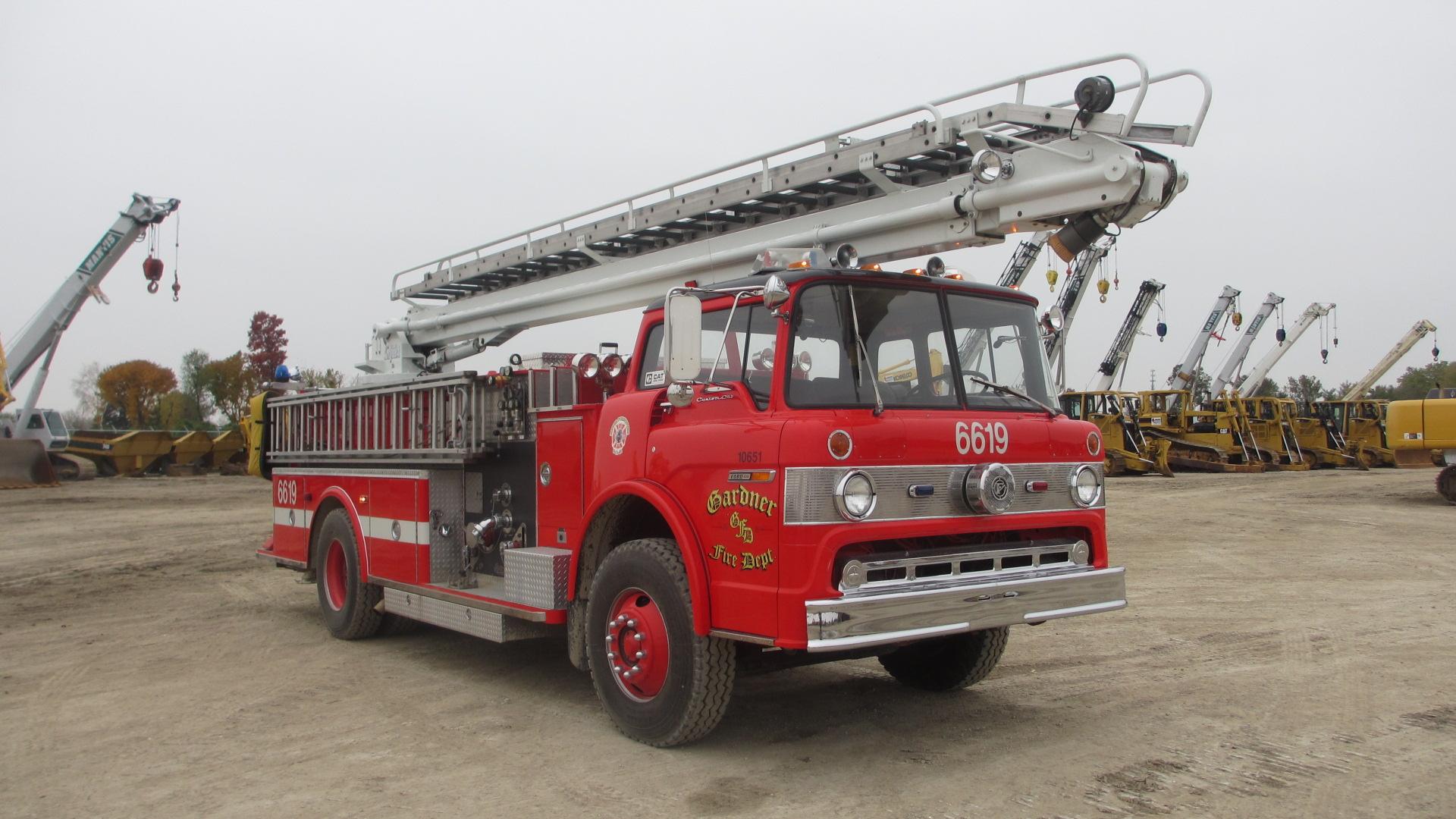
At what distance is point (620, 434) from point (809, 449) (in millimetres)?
1575

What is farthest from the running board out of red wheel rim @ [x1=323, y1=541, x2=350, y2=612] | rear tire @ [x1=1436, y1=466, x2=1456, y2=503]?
rear tire @ [x1=1436, y1=466, x2=1456, y2=503]

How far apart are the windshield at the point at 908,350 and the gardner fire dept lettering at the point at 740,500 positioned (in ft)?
1.59

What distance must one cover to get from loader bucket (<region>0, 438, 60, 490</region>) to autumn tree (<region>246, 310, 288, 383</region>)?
4442 cm

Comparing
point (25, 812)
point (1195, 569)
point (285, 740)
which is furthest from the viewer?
point (1195, 569)

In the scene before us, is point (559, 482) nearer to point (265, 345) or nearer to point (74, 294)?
point (74, 294)

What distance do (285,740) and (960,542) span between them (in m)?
3.69

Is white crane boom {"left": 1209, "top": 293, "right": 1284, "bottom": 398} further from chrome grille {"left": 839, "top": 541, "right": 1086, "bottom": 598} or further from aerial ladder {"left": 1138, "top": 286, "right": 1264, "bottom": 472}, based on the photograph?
chrome grille {"left": 839, "top": 541, "right": 1086, "bottom": 598}

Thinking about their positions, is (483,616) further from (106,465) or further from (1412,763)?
(106,465)

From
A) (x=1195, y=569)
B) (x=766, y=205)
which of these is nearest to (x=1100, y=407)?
(x=1195, y=569)

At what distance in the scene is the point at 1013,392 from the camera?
19.1 ft

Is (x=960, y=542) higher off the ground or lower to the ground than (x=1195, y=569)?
higher

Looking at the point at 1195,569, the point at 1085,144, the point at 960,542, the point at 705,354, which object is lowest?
the point at 1195,569

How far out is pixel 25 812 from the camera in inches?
190

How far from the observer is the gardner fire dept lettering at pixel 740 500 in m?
4.97
